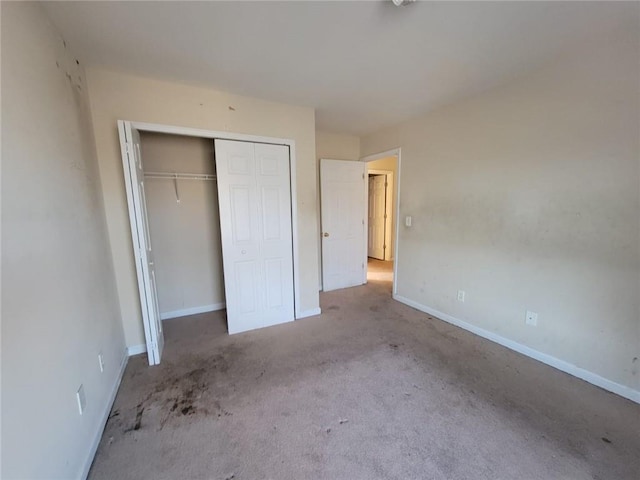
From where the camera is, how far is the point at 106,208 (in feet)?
7.27

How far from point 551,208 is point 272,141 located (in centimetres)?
260

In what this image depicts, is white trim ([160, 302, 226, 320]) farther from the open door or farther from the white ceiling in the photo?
the white ceiling

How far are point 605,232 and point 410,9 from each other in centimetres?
203

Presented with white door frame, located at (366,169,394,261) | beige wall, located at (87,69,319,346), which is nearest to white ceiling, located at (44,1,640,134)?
beige wall, located at (87,69,319,346)

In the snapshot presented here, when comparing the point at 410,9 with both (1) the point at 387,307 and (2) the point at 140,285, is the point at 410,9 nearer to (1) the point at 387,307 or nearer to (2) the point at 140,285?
(2) the point at 140,285

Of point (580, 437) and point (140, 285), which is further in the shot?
point (140, 285)

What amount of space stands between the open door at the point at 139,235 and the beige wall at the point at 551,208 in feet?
9.87

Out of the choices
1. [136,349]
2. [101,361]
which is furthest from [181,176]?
[101,361]

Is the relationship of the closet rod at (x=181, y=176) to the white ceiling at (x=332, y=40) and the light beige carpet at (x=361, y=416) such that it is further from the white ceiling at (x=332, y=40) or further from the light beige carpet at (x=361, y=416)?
the light beige carpet at (x=361, y=416)

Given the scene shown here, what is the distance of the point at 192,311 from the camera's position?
132 inches

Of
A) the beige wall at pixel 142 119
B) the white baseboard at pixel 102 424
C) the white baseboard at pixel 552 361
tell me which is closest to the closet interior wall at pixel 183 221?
the beige wall at pixel 142 119

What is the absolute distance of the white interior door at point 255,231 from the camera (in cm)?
263

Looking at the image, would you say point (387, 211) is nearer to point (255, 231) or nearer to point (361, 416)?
point (255, 231)

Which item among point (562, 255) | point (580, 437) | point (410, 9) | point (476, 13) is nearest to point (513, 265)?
point (562, 255)
